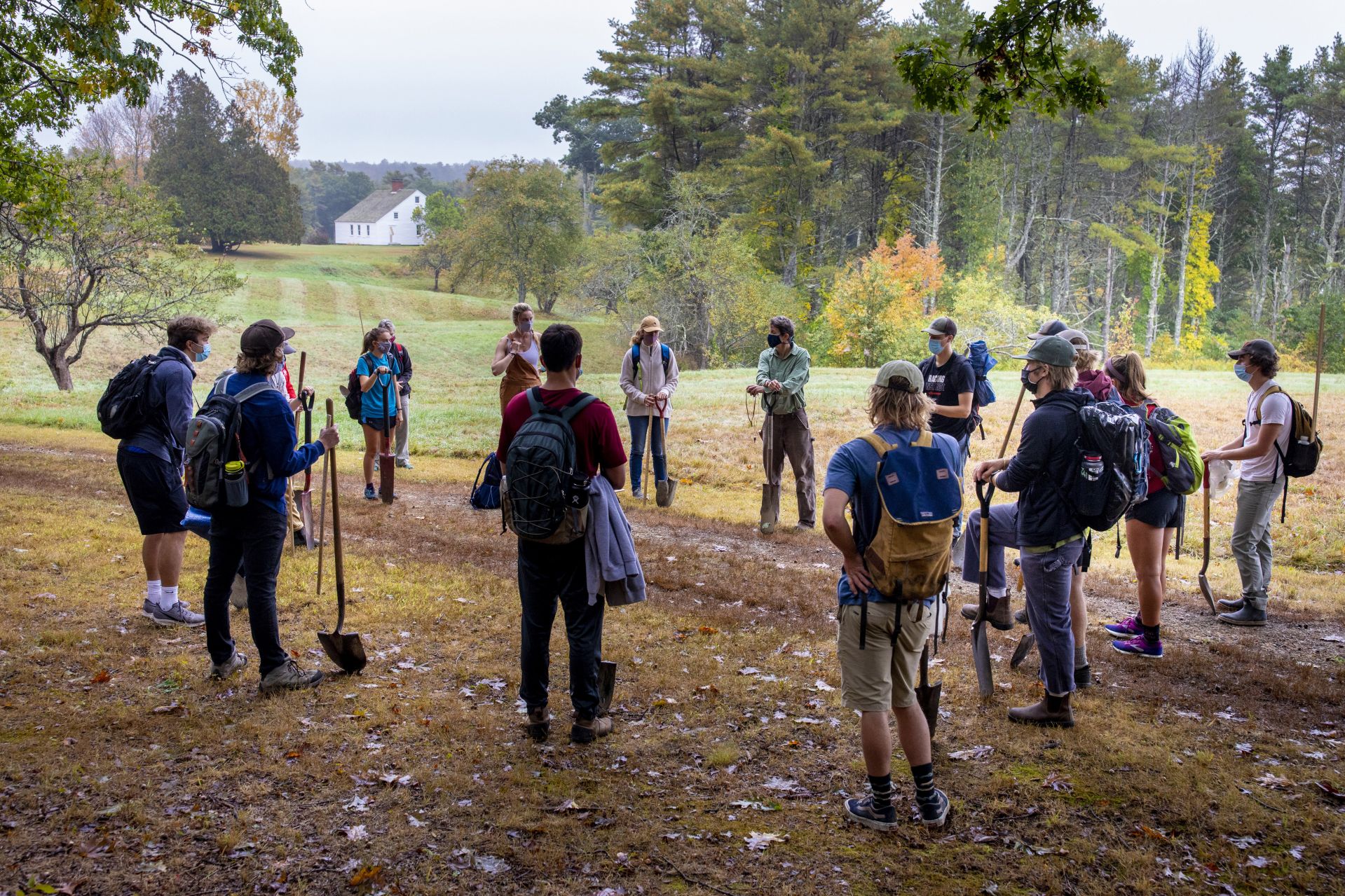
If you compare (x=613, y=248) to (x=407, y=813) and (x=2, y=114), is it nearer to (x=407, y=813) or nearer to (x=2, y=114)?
(x=2, y=114)

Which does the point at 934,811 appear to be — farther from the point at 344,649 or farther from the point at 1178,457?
the point at 344,649

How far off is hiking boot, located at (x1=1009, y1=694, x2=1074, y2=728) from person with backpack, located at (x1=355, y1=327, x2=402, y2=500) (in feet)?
30.5

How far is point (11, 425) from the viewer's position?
23062 mm

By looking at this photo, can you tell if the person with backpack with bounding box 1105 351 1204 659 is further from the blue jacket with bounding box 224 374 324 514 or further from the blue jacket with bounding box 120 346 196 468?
the blue jacket with bounding box 120 346 196 468

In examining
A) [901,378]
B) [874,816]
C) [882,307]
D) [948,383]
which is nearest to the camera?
[901,378]

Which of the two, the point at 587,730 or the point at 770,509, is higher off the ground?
the point at 770,509

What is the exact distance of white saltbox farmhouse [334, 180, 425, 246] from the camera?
10575cm

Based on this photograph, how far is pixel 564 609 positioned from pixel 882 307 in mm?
38332

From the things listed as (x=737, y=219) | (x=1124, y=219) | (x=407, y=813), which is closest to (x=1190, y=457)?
(x=407, y=813)

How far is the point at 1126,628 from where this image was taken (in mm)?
7719

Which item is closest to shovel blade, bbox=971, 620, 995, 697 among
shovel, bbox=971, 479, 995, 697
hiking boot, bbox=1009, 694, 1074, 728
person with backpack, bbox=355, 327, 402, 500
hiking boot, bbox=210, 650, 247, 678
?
shovel, bbox=971, 479, 995, 697

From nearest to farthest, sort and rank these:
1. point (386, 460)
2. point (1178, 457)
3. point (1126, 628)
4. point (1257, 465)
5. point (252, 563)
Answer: point (252, 563) < point (1178, 457) < point (1126, 628) < point (1257, 465) < point (386, 460)

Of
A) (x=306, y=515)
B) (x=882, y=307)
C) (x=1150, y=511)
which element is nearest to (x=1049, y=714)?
(x=1150, y=511)

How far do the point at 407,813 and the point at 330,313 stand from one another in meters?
58.1
